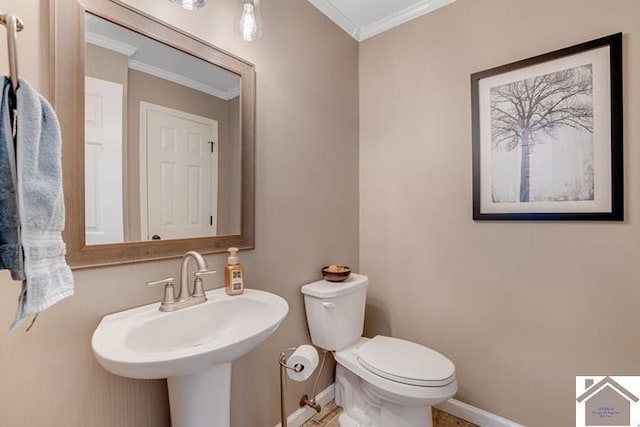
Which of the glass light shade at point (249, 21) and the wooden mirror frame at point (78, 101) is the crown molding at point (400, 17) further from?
the wooden mirror frame at point (78, 101)

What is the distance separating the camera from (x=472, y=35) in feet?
5.26

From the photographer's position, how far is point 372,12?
181 centimetres

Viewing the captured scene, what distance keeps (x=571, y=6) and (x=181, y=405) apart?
2.30 meters

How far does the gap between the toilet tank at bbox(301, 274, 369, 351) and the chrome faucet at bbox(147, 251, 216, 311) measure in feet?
2.08

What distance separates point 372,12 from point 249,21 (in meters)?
1.00

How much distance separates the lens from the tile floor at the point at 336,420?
61.9 inches

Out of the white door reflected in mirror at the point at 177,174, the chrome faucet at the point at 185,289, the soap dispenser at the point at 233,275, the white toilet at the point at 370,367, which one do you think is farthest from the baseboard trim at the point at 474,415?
the white door reflected in mirror at the point at 177,174

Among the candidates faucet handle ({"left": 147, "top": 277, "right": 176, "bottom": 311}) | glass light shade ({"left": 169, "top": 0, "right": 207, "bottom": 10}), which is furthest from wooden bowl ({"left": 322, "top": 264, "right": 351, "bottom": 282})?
glass light shade ({"left": 169, "top": 0, "right": 207, "bottom": 10})

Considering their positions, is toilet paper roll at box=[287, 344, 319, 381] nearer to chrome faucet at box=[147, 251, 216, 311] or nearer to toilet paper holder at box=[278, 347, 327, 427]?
toilet paper holder at box=[278, 347, 327, 427]

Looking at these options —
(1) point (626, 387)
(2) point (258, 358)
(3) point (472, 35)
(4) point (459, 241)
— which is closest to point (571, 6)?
(3) point (472, 35)

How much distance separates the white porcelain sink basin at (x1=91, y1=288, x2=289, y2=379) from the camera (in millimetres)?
688

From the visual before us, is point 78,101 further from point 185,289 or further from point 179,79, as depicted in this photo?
point 185,289

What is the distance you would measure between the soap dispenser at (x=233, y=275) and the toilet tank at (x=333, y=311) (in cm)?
48

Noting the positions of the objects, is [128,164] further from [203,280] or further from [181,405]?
[181,405]
